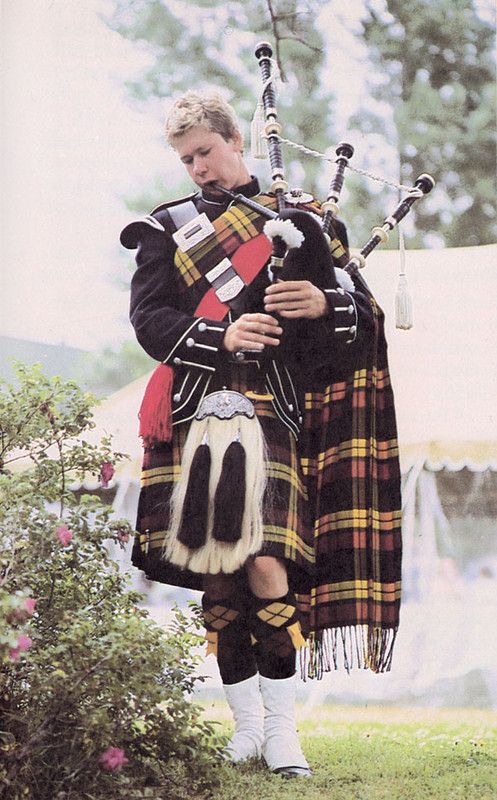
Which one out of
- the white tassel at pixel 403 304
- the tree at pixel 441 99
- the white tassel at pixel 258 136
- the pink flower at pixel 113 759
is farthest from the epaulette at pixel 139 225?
the pink flower at pixel 113 759

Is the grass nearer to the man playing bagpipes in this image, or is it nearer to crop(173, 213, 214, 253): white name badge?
the man playing bagpipes

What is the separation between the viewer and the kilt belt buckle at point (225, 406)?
3.23 metres

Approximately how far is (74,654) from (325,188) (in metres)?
1.79

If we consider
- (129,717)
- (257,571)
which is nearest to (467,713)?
(257,571)

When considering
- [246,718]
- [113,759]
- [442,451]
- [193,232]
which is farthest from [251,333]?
[113,759]

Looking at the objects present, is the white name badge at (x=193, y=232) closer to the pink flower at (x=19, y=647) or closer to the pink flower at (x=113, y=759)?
the pink flower at (x=19, y=647)

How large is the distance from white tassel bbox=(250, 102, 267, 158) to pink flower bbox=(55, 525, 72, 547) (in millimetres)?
1312

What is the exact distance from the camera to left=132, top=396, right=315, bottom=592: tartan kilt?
3.20 meters

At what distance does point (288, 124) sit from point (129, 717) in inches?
80.2

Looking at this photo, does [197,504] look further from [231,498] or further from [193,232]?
[193,232]

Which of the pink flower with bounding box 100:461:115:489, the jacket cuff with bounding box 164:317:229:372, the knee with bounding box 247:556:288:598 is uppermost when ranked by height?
the jacket cuff with bounding box 164:317:229:372

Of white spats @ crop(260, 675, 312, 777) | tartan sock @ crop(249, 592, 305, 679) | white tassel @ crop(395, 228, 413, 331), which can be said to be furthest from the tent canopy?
white spats @ crop(260, 675, 312, 777)

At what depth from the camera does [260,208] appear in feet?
11.1

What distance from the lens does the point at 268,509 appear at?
10.5ft
